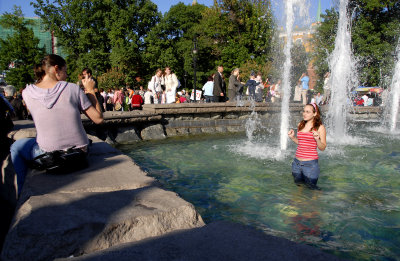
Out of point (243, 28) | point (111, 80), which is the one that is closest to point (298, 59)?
point (243, 28)

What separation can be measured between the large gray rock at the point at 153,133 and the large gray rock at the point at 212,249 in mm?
7224

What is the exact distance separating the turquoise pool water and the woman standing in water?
0.75 ft

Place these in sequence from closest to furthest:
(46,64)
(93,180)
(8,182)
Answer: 1. (93,180)
2. (46,64)
3. (8,182)

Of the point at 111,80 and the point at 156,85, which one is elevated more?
the point at 111,80

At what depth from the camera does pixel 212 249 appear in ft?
5.56

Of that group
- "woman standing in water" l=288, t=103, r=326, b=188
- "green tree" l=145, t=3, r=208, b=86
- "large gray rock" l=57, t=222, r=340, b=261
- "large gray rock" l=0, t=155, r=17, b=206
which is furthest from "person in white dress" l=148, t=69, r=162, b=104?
"green tree" l=145, t=3, r=208, b=86

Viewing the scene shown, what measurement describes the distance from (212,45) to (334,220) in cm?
3771

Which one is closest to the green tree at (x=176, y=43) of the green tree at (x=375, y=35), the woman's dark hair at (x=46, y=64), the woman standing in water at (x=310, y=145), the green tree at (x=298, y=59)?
the green tree at (x=298, y=59)

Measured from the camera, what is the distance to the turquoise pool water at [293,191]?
318 centimetres

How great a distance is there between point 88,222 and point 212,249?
71 cm

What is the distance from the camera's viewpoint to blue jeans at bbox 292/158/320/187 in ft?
14.3

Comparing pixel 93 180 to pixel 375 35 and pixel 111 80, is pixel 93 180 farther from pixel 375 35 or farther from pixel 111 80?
pixel 375 35

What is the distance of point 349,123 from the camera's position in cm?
1370

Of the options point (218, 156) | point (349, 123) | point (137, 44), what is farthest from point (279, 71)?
point (218, 156)
